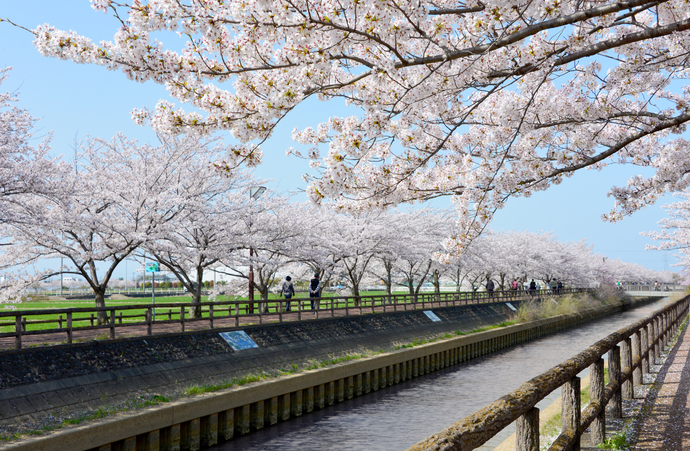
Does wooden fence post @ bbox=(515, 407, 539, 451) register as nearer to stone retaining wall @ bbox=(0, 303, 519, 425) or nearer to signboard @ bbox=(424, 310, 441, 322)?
stone retaining wall @ bbox=(0, 303, 519, 425)

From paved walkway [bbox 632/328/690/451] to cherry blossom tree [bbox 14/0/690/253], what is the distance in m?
3.53

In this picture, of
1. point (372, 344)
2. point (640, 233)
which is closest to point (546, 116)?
point (372, 344)

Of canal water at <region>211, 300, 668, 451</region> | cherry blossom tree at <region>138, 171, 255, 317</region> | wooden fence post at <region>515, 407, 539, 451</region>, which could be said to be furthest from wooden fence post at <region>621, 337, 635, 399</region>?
cherry blossom tree at <region>138, 171, 255, 317</region>

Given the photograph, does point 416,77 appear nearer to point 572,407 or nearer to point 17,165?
point 572,407

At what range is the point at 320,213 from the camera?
37219 mm

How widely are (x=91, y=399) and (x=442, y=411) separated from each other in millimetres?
9594

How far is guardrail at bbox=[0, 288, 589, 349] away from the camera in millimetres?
11767

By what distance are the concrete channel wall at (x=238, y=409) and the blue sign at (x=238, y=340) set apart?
176 centimetres

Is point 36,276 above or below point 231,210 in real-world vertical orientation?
below

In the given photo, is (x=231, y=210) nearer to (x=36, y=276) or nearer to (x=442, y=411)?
(x=36, y=276)

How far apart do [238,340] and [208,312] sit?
13.8m

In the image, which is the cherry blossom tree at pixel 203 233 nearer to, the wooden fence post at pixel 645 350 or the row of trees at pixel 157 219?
the row of trees at pixel 157 219

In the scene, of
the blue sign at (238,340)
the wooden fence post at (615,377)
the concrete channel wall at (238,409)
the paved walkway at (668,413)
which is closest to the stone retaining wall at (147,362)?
the blue sign at (238,340)

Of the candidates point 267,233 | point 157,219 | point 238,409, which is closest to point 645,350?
point 238,409
